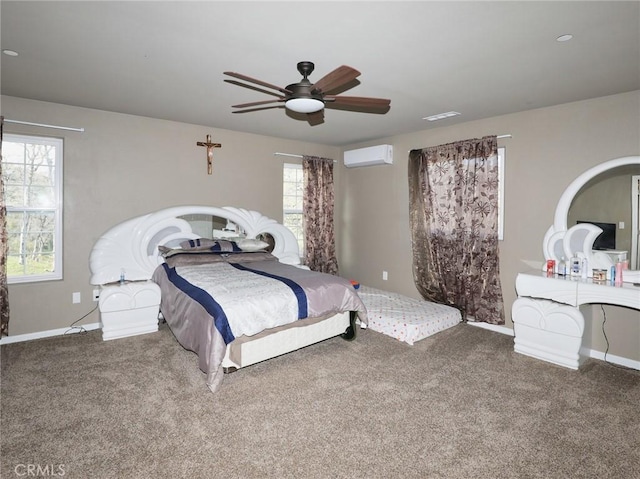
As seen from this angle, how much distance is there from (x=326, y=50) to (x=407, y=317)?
2767 millimetres

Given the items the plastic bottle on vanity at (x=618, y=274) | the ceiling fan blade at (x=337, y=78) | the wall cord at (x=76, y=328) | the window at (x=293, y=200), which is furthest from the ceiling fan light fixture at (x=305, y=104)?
the wall cord at (x=76, y=328)

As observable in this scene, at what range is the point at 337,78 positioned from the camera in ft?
7.30

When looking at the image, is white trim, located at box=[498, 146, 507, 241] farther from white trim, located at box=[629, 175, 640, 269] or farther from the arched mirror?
white trim, located at box=[629, 175, 640, 269]

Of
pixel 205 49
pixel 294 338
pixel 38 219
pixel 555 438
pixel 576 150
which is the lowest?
pixel 555 438

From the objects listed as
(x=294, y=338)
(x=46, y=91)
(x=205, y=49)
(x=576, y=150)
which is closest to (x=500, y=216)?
(x=576, y=150)

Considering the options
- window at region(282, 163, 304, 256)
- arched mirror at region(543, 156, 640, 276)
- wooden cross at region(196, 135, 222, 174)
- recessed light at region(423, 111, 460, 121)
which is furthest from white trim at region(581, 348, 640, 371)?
wooden cross at region(196, 135, 222, 174)

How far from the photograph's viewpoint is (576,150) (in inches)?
138

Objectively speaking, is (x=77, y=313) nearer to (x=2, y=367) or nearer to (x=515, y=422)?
(x=2, y=367)

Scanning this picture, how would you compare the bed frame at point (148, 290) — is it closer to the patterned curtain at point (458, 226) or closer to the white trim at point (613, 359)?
the patterned curtain at point (458, 226)

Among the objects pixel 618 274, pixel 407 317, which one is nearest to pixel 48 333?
pixel 407 317

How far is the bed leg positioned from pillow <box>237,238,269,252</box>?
5.32 ft

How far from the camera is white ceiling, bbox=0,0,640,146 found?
2.00 metres

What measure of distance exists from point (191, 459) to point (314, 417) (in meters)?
0.77

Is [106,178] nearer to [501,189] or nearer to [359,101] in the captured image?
[359,101]
